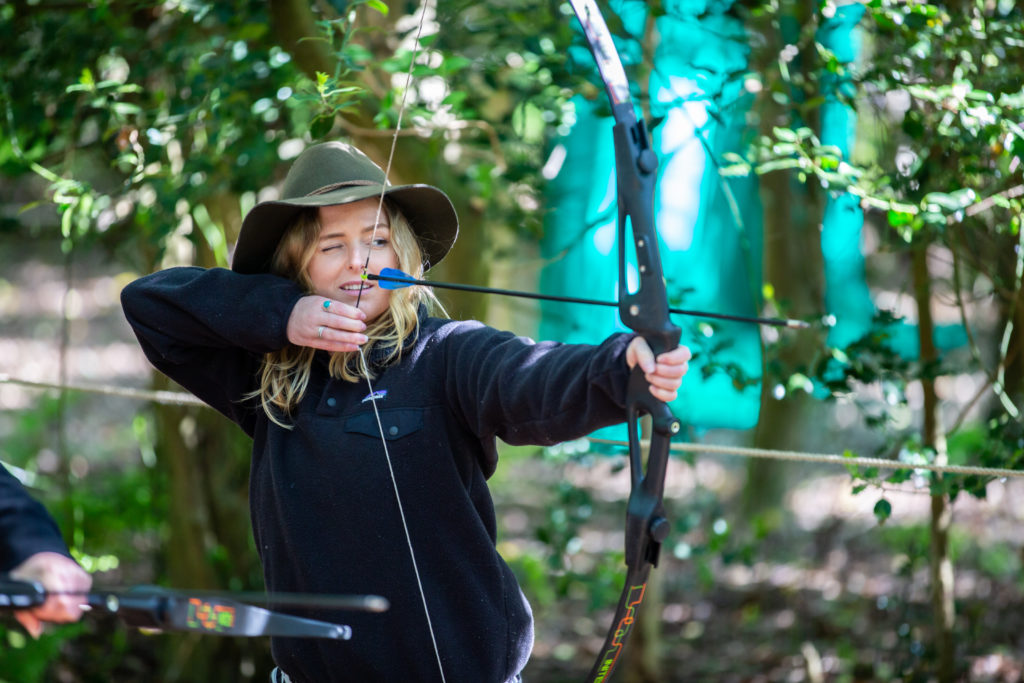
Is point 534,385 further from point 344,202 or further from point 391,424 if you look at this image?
point 344,202

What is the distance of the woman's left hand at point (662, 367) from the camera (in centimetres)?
118

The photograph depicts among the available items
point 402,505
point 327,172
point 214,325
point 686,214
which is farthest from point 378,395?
point 686,214

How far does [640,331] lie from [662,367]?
0.07m

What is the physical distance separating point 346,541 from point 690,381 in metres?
2.08

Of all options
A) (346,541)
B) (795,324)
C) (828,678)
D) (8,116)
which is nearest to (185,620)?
(346,541)

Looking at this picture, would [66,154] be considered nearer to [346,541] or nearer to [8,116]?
[8,116]

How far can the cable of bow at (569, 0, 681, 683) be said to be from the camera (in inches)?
47.6

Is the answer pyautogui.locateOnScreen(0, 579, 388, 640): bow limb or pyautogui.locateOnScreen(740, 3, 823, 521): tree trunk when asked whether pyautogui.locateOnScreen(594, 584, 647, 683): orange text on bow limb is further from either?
pyautogui.locateOnScreen(740, 3, 823, 521): tree trunk

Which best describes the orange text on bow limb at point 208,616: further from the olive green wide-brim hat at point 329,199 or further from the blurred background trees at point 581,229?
the blurred background trees at point 581,229

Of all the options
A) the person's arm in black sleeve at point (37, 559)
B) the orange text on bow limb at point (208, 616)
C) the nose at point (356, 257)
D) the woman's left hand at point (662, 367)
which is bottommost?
the person's arm in black sleeve at point (37, 559)

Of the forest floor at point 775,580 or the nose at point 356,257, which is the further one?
the forest floor at point 775,580

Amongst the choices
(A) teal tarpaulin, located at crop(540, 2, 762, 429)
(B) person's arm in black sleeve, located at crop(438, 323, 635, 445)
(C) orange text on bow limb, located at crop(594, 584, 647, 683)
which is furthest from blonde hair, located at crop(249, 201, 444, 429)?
(A) teal tarpaulin, located at crop(540, 2, 762, 429)

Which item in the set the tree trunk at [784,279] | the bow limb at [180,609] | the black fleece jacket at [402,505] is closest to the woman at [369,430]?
the black fleece jacket at [402,505]

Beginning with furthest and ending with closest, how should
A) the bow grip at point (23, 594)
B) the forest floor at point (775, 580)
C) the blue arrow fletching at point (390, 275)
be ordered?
the forest floor at point (775, 580) < the blue arrow fletching at point (390, 275) < the bow grip at point (23, 594)
